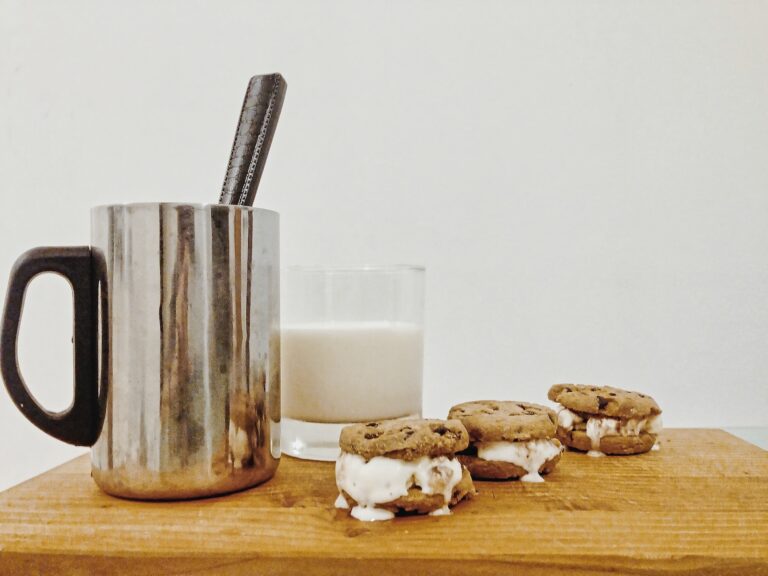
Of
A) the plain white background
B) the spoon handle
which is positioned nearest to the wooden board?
the spoon handle

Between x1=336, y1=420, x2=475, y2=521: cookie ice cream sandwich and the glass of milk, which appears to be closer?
x1=336, y1=420, x2=475, y2=521: cookie ice cream sandwich

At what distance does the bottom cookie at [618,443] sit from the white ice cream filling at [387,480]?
0.25m

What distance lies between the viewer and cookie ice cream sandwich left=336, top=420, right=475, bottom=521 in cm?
49

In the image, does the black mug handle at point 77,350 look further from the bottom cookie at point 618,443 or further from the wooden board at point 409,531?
the bottom cookie at point 618,443

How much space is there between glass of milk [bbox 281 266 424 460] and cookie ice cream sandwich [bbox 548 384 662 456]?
0.59ft

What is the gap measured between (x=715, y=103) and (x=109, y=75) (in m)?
0.96

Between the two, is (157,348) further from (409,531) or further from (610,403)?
(610,403)

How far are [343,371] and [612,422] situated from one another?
0.98ft

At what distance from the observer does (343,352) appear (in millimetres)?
668

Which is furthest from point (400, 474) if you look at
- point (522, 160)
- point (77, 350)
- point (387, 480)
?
point (522, 160)

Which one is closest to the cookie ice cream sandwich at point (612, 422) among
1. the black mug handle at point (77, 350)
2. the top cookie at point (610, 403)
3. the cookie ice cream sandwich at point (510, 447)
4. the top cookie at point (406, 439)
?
the top cookie at point (610, 403)

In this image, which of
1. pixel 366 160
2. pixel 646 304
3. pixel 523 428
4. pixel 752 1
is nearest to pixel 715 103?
A: pixel 752 1

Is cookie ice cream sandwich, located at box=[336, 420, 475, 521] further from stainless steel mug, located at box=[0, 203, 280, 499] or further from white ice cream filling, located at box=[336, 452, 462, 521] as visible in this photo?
stainless steel mug, located at box=[0, 203, 280, 499]

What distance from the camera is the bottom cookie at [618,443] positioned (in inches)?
26.7
